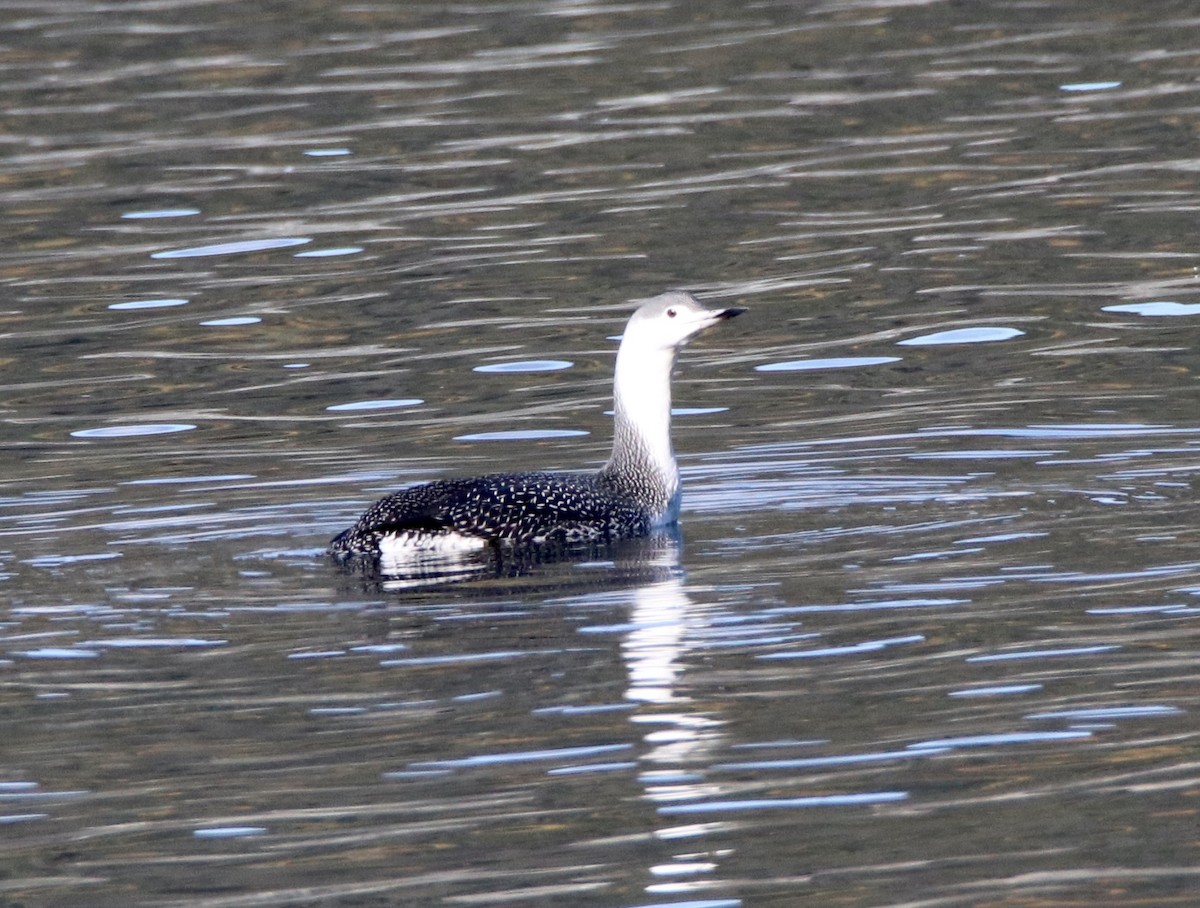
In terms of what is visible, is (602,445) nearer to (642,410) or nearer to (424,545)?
(642,410)

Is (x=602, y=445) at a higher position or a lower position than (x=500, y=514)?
lower

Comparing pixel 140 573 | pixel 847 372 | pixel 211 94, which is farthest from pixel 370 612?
pixel 211 94

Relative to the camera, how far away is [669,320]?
10.7 metres

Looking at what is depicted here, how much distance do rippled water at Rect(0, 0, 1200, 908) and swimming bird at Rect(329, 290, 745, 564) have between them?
276 mm

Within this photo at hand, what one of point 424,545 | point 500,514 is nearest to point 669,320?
point 500,514

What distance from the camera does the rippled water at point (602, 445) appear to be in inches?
250

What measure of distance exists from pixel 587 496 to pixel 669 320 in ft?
3.38

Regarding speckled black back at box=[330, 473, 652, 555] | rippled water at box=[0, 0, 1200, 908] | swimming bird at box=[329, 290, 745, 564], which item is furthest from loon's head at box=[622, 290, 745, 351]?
speckled black back at box=[330, 473, 652, 555]

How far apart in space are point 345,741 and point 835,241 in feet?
30.3

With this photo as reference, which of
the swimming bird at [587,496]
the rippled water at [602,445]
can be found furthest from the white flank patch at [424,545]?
the rippled water at [602,445]

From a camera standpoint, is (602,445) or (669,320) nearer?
(669,320)

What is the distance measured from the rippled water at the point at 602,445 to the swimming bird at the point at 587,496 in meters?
0.28

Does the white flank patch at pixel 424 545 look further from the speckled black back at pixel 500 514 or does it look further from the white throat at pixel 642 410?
the white throat at pixel 642 410

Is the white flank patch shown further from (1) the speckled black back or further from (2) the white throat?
(2) the white throat
